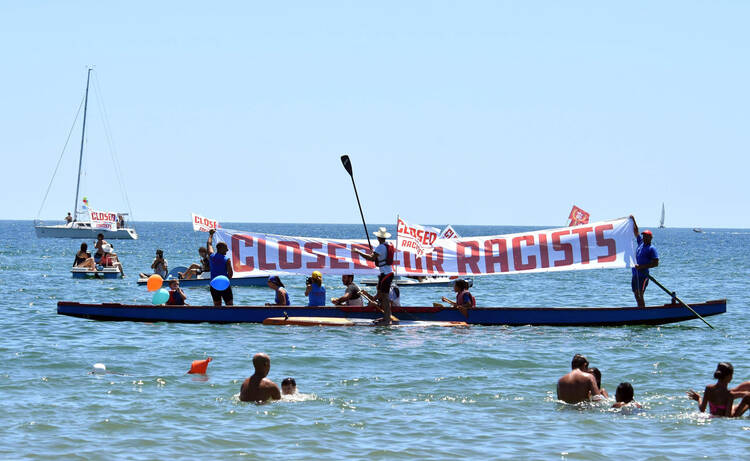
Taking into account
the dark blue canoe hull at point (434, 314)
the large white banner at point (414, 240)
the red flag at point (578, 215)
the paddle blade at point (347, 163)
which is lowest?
the dark blue canoe hull at point (434, 314)

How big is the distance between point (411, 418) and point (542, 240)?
1073 centimetres

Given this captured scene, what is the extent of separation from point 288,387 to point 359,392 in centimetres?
135

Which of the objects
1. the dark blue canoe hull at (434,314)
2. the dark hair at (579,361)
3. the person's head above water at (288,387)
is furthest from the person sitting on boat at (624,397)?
the dark blue canoe hull at (434,314)

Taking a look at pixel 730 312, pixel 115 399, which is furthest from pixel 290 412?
pixel 730 312

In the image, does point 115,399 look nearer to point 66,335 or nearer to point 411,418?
point 411,418

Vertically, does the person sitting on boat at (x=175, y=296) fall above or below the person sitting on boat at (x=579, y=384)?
above

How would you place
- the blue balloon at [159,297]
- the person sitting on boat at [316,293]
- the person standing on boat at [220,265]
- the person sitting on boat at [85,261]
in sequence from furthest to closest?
the person sitting on boat at [85,261]
the blue balloon at [159,297]
the person sitting on boat at [316,293]
the person standing on boat at [220,265]

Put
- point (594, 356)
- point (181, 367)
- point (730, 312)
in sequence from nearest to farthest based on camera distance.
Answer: point (181, 367), point (594, 356), point (730, 312)

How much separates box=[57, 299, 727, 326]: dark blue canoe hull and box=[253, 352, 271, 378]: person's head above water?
8144 mm

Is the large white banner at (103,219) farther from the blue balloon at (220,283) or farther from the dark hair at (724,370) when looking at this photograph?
the dark hair at (724,370)

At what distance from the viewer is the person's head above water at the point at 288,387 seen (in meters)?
14.7

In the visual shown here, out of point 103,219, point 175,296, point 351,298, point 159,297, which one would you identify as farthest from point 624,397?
point 103,219

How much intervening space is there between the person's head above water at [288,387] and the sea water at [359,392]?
0.18 m

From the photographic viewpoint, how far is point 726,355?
64.7ft
